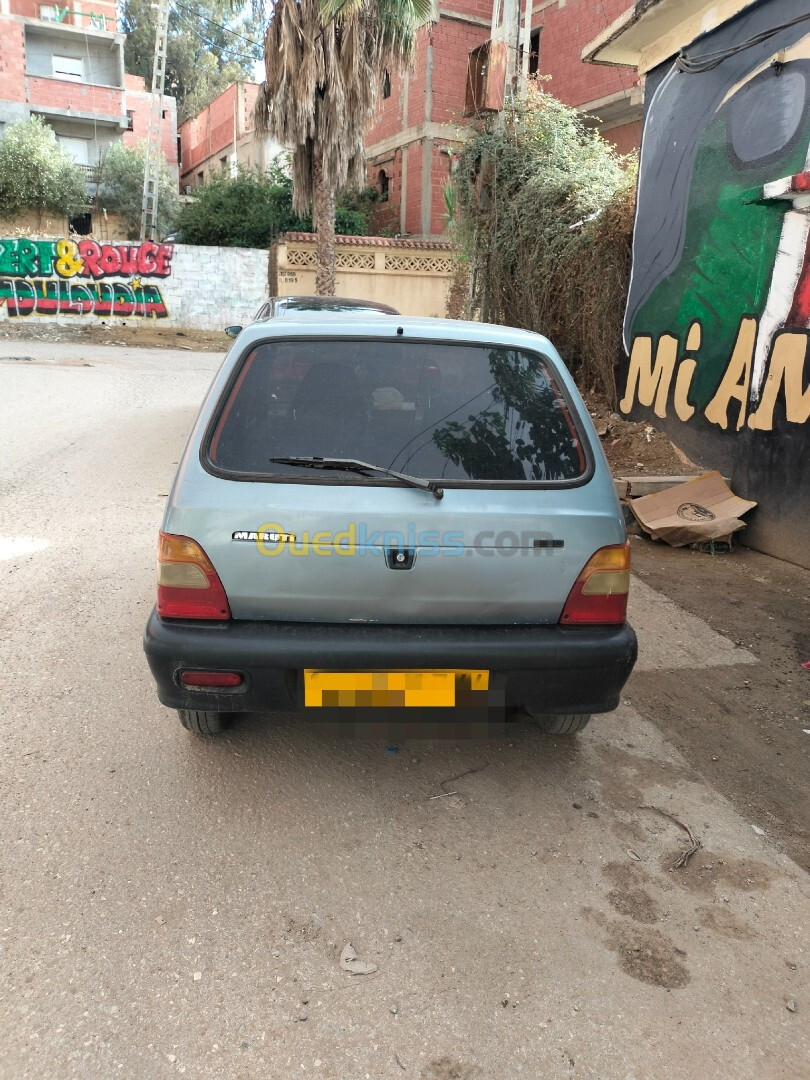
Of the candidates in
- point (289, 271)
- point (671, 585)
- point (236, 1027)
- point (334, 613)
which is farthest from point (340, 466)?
point (289, 271)

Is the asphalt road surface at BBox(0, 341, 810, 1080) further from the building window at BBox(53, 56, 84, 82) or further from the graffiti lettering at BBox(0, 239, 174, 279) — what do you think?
the building window at BBox(53, 56, 84, 82)

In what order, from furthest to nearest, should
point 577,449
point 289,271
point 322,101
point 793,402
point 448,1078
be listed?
1. point 289,271
2. point 322,101
3. point 793,402
4. point 577,449
5. point 448,1078

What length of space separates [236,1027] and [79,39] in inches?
1658

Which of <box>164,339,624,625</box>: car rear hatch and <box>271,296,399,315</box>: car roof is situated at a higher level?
<box>271,296,399,315</box>: car roof

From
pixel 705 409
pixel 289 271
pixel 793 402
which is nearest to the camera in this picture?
pixel 793 402

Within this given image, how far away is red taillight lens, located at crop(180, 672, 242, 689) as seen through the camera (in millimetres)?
2535

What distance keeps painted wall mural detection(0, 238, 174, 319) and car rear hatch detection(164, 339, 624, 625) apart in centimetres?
2263

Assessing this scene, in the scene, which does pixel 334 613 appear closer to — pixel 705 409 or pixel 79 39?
pixel 705 409

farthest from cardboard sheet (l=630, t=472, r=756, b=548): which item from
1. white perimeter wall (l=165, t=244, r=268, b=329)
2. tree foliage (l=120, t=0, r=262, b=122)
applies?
tree foliage (l=120, t=0, r=262, b=122)

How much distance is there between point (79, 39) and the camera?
34062mm

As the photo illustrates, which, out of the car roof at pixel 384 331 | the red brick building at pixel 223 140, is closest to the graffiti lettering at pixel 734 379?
the car roof at pixel 384 331

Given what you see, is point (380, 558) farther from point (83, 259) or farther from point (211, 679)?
point (83, 259)

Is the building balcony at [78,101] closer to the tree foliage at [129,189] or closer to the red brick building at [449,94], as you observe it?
the tree foliage at [129,189]

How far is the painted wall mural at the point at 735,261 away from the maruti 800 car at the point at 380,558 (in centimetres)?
389
